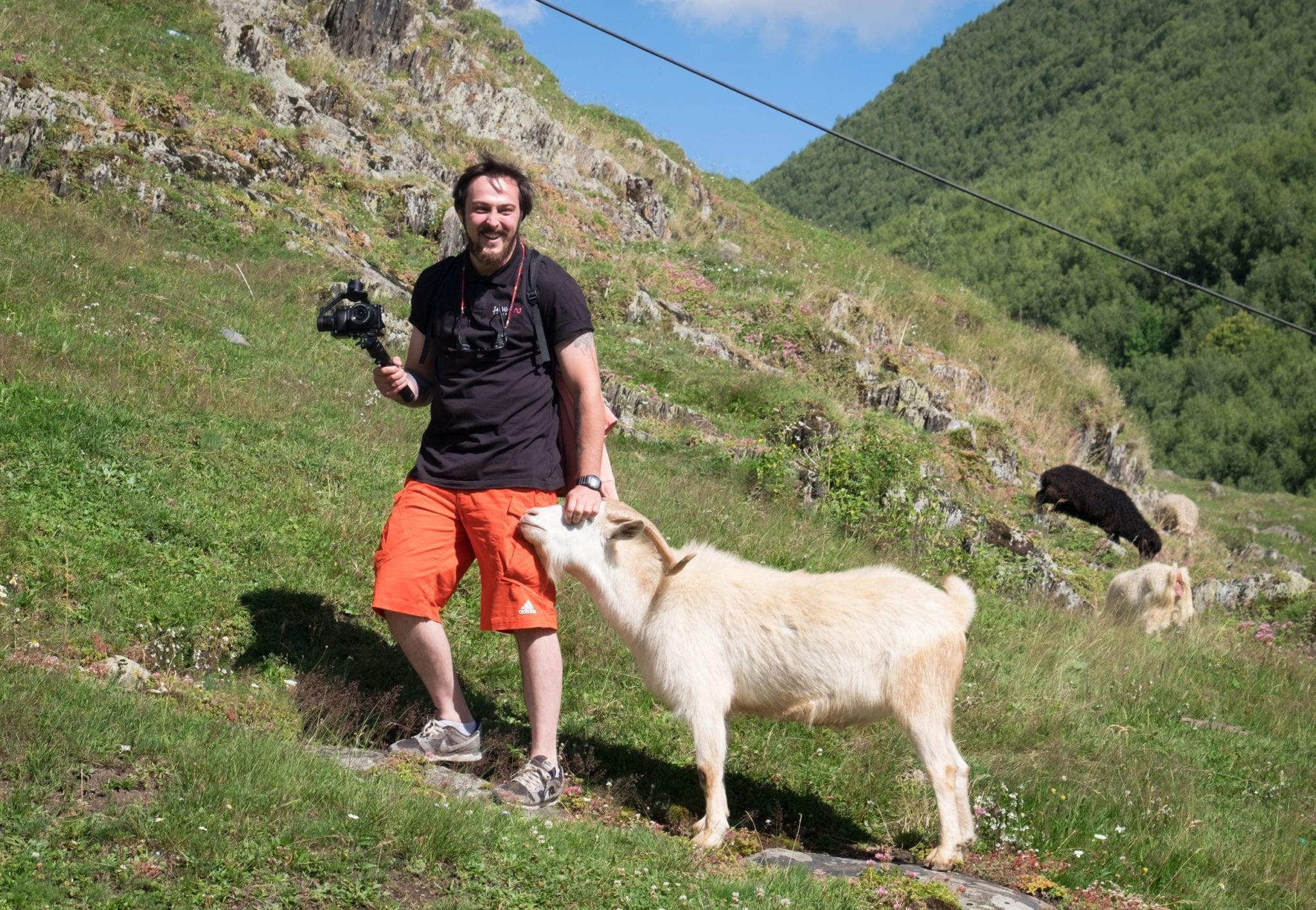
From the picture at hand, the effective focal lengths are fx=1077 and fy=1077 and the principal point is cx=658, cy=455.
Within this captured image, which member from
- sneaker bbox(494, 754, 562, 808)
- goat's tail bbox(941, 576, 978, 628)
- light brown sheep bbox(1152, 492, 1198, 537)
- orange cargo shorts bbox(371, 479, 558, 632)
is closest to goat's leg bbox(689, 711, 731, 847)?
sneaker bbox(494, 754, 562, 808)

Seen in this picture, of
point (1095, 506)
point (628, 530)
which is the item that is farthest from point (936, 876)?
point (1095, 506)

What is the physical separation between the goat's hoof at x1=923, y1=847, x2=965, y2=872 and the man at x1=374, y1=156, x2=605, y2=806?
1718 mm

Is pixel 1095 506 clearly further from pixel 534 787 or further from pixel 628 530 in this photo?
pixel 534 787

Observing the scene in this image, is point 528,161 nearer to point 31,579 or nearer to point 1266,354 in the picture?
point 31,579

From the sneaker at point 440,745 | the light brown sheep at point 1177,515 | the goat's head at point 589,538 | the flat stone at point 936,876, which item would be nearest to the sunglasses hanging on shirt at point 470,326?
the goat's head at point 589,538

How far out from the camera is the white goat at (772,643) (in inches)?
193

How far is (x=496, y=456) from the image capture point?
4.93 meters

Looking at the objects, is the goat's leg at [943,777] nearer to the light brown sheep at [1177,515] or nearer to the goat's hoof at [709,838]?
the goat's hoof at [709,838]

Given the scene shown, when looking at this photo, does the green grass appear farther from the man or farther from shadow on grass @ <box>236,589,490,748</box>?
the man

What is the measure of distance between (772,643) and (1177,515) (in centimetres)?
2184

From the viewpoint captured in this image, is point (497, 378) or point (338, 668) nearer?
point (497, 378)

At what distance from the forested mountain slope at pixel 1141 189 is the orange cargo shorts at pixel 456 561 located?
65.8 metres

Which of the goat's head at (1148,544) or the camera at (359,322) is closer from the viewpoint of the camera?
the camera at (359,322)

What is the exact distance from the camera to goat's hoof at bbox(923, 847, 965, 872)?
4848mm
